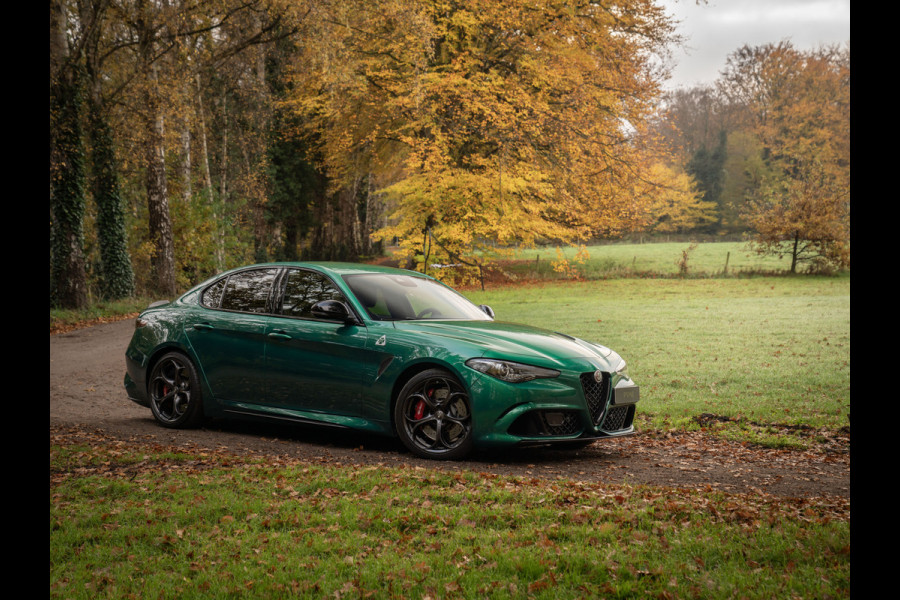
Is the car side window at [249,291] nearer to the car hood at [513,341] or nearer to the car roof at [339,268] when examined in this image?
the car roof at [339,268]

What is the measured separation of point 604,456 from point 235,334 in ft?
12.4

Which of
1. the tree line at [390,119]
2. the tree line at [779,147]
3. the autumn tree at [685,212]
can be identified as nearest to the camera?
the tree line at [390,119]

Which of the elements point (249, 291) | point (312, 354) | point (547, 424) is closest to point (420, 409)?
point (547, 424)

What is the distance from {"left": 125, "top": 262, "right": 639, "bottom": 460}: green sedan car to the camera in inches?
266

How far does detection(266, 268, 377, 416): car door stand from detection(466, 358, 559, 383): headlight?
→ 1.05m

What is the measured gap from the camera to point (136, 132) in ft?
78.4

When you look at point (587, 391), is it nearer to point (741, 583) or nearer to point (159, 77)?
point (741, 583)

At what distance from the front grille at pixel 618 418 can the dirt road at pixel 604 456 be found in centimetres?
32

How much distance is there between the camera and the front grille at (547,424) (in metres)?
6.70

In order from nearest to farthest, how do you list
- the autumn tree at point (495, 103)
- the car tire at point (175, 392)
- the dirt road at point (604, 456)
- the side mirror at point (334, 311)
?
the dirt road at point (604, 456)
the side mirror at point (334, 311)
the car tire at point (175, 392)
the autumn tree at point (495, 103)

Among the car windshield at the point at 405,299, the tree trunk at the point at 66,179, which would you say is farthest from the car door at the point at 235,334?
the tree trunk at the point at 66,179

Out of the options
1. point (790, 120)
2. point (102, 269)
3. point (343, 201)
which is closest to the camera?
point (102, 269)

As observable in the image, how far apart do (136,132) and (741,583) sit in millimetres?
23620

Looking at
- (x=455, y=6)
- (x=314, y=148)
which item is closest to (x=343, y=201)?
(x=314, y=148)
